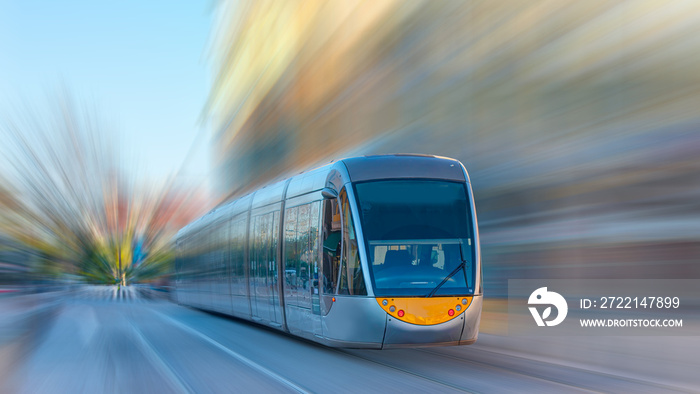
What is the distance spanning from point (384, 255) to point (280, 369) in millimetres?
1901

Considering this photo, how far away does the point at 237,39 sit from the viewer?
49.1 meters

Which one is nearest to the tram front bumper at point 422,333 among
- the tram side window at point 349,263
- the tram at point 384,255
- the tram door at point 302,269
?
the tram at point 384,255

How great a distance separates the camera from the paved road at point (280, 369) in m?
8.18

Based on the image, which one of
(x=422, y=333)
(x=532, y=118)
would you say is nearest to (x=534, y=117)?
(x=532, y=118)

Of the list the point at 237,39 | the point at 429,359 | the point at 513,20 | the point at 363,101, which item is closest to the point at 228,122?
the point at 237,39

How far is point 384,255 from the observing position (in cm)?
1017

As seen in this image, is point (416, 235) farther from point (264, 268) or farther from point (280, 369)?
point (264, 268)

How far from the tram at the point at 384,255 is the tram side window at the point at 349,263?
1 centimetres

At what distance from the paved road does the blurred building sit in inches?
147

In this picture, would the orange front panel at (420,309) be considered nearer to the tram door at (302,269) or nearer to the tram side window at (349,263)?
the tram side window at (349,263)

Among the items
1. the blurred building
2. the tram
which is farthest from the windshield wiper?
the blurred building

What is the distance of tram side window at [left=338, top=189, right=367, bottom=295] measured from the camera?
10.1 m

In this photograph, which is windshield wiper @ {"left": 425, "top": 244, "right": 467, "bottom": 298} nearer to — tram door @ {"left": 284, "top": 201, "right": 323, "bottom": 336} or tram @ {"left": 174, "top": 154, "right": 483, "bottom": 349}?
tram @ {"left": 174, "top": 154, "right": 483, "bottom": 349}

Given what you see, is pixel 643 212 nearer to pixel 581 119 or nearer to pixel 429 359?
pixel 581 119
